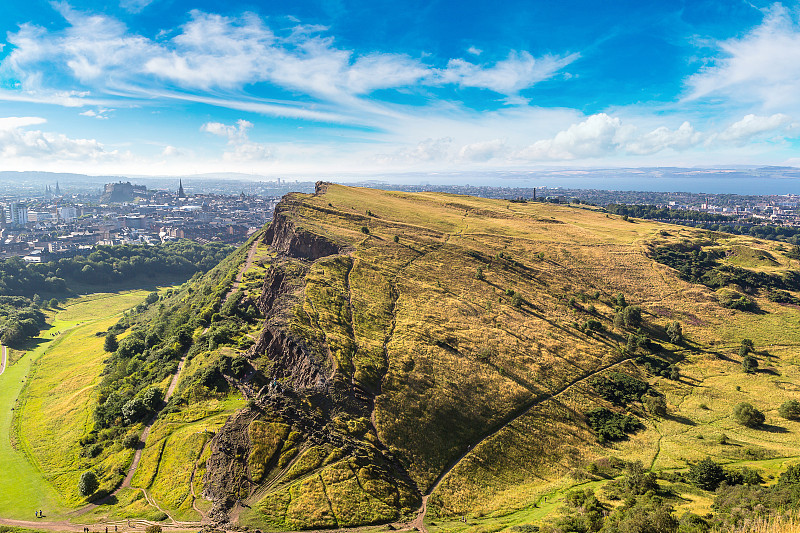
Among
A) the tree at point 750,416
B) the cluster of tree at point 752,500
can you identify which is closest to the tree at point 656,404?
the tree at point 750,416

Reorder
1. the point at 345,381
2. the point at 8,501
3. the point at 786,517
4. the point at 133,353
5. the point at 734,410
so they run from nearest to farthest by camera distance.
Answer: the point at 786,517 → the point at 8,501 → the point at 345,381 → the point at 734,410 → the point at 133,353

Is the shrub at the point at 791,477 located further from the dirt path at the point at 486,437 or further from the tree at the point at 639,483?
the dirt path at the point at 486,437

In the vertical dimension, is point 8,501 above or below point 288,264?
below

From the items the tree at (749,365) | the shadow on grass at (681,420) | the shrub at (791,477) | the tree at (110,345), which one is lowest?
the tree at (110,345)

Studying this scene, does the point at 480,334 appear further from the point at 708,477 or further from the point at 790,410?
Answer: the point at 790,410

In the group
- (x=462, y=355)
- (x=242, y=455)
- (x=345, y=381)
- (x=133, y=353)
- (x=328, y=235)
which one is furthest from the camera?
(x=328, y=235)

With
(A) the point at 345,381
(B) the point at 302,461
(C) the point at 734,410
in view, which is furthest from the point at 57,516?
(C) the point at 734,410

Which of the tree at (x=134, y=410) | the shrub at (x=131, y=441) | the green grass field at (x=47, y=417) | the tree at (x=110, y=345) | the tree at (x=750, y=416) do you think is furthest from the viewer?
the tree at (x=110, y=345)

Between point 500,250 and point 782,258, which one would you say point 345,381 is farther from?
point 782,258
